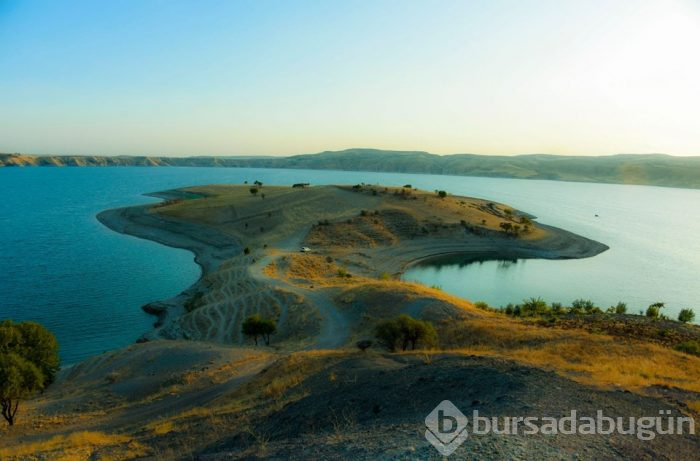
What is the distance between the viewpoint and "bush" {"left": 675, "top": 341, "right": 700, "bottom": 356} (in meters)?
20.9

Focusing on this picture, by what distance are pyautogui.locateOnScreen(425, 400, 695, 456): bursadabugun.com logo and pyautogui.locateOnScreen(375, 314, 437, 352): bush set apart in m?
12.7

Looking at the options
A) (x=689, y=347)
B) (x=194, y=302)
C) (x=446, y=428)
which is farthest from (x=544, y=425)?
(x=194, y=302)

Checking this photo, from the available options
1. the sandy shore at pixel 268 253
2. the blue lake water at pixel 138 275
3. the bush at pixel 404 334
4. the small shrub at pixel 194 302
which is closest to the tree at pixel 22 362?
the blue lake water at pixel 138 275

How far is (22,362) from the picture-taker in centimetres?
1948

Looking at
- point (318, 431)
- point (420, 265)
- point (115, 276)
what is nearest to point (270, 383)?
point (318, 431)

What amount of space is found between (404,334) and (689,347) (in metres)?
15.1

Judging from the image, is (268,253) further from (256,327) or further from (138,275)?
(256,327)

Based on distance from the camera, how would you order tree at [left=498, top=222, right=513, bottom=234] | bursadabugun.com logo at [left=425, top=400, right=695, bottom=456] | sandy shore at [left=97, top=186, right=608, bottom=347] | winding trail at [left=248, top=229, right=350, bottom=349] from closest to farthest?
bursadabugun.com logo at [left=425, top=400, right=695, bottom=456]
winding trail at [left=248, top=229, right=350, bottom=349]
sandy shore at [left=97, top=186, right=608, bottom=347]
tree at [left=498, top=222, right=513, bottom=234]

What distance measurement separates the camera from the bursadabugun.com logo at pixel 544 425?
343 inches

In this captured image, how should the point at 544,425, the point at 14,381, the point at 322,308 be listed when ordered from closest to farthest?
the point at 544,425, the point at 14,381, the point at 322,308

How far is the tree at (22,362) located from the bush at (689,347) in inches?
1312

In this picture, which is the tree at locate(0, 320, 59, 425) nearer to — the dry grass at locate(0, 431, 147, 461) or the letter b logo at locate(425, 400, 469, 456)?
the dry grass at locate(0, 431, 147, 461)

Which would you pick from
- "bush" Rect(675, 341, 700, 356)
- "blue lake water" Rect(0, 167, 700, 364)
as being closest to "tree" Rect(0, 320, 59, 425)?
"blue lake water" Rect(0, 167, 700, 364)

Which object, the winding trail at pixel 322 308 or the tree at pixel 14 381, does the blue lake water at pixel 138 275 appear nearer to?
the winding trail at pixel 322 308
